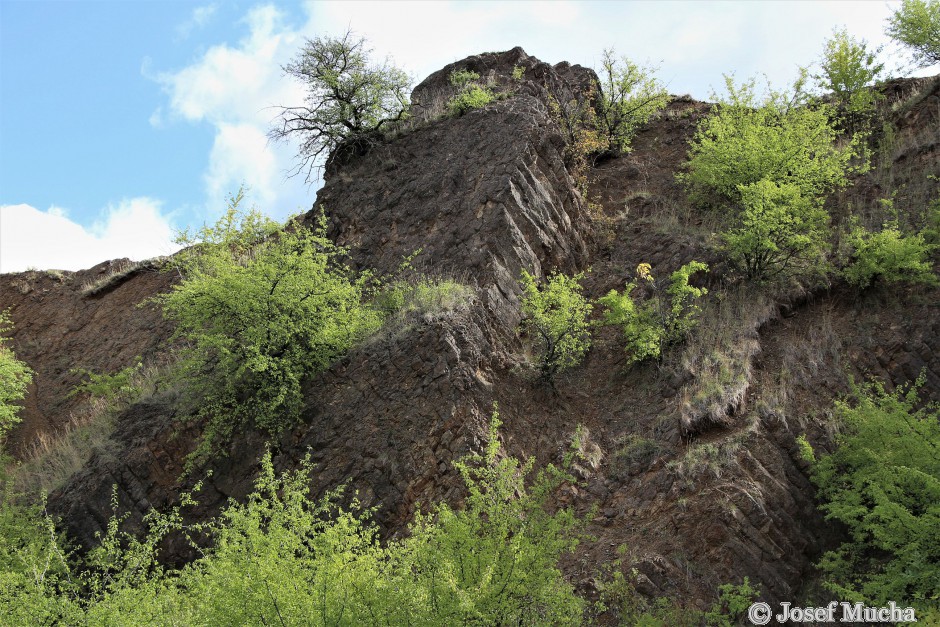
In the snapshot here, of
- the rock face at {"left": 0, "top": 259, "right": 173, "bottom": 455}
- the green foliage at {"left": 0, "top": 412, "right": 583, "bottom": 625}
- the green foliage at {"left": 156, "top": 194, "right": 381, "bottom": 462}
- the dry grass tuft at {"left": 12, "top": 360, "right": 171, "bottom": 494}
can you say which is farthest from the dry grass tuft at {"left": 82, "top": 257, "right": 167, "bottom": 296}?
the green foliage at {"left": 0, "top": 412, "right": 583, "bottom": 625}

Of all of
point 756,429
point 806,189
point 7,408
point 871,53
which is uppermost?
point 871,53

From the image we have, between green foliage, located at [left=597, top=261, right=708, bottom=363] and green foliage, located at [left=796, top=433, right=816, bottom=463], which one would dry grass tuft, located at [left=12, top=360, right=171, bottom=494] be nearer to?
green foliage, located at [left=597, top=261, right=708, bottom=363]

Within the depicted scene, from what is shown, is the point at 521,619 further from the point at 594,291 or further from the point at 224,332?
the point at 594,291

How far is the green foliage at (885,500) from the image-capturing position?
10.0 m

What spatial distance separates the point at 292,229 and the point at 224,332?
8434 millimetres

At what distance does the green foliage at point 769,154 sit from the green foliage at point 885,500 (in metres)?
7.27

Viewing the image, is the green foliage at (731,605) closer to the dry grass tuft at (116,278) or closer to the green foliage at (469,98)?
the green foliage at (469,98)

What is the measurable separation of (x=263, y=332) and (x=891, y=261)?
45.5 feet

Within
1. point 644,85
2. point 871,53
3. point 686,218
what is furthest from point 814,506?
point 871,53

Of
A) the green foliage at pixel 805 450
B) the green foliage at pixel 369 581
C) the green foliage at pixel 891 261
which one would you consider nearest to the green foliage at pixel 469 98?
the green foliage at pixel 891 261

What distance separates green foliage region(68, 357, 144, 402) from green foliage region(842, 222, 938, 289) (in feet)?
58.4

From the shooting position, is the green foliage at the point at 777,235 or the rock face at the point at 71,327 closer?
the green foliage at the point at 777,235

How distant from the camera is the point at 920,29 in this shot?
2347cm

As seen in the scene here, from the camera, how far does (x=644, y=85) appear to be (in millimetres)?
24797
